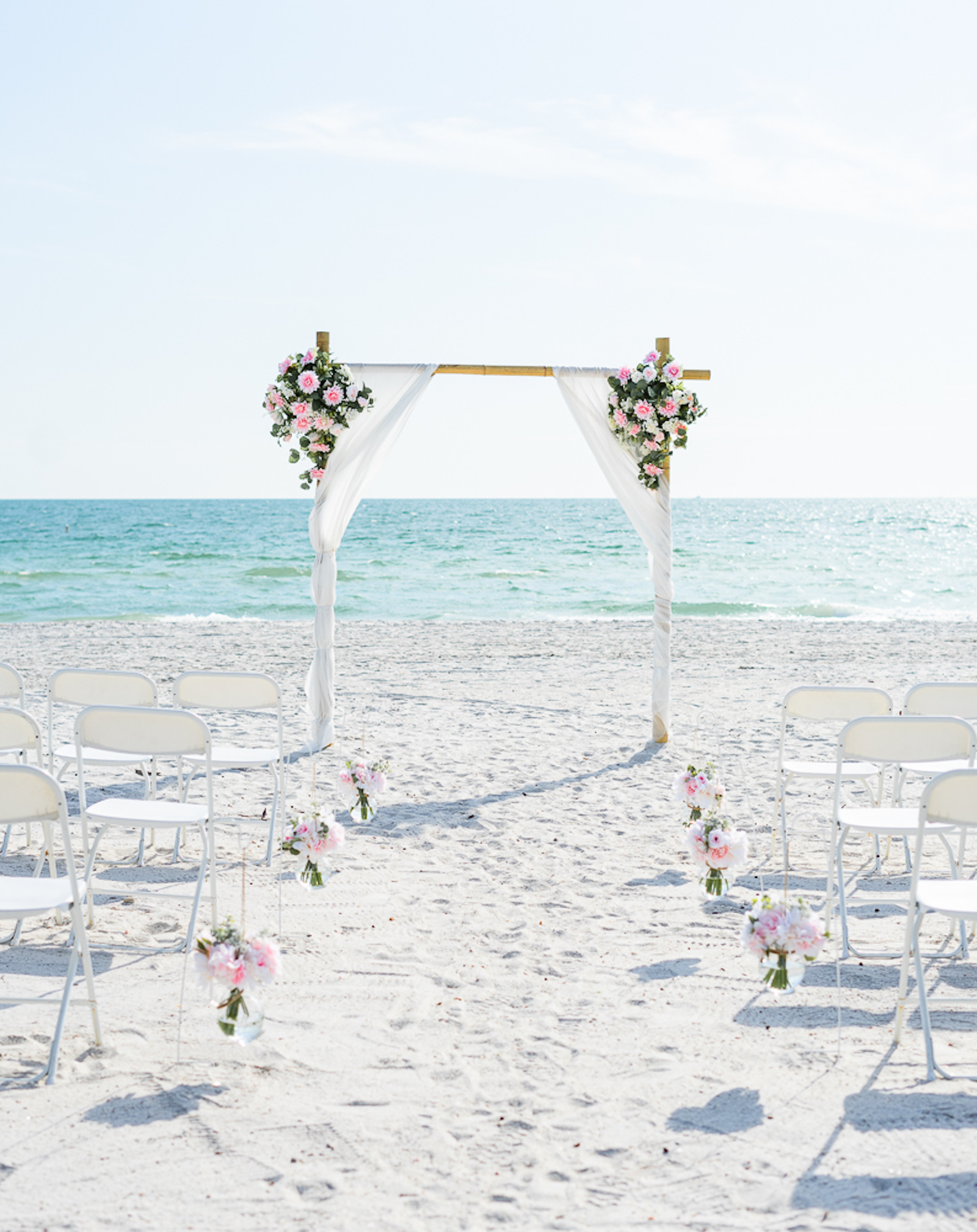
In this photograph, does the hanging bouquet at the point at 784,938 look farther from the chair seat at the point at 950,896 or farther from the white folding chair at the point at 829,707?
the white folding chair at the point at 829,707

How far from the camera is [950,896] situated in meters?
2.55

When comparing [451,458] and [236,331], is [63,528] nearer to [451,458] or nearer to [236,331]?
[451,458]

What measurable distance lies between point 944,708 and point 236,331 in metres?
14.4

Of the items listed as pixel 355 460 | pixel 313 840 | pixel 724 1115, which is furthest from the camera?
pixel 355 460

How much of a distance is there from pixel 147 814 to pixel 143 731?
0.31m

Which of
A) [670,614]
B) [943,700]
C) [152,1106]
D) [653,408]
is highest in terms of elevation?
[653,408]

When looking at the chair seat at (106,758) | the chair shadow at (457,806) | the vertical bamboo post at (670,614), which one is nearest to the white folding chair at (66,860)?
the chair seat at (106,758)

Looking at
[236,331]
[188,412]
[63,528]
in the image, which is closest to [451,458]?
[188,412]

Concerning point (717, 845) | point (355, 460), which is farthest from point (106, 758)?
point (355, 460)

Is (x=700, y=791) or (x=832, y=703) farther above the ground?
(x=832, y=703)

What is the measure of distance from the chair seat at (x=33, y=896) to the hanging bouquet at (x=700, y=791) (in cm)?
227

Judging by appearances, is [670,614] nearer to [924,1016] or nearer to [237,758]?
[237,758]

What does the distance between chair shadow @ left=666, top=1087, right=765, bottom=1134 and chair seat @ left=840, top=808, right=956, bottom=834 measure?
A: 43.1 inches

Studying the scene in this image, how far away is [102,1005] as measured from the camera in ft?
9.23
